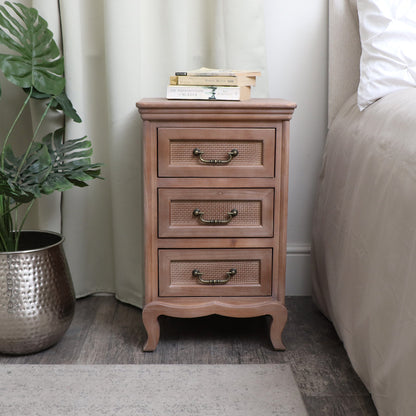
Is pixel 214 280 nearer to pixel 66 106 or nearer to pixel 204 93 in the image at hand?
pixel 204 93

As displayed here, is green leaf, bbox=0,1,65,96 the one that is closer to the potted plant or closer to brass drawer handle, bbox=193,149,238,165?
the potted plant

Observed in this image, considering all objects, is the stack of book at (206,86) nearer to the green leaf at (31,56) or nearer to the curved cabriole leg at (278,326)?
the green leaf at (31,56)

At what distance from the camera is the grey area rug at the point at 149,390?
47.1 inches

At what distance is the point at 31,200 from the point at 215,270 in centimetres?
53

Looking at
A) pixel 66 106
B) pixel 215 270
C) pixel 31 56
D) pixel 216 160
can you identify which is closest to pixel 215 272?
pixel 215 270

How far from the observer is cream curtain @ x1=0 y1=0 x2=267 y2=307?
1.68m

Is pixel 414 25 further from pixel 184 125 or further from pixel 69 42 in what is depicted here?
pixel 69 42

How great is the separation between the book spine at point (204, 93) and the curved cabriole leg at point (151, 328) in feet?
1.94

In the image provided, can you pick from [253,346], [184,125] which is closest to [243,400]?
[253,346]

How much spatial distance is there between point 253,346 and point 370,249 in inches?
20.2

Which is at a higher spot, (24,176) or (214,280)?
(24,176)

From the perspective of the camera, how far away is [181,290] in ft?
4.87

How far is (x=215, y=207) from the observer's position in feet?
4.77

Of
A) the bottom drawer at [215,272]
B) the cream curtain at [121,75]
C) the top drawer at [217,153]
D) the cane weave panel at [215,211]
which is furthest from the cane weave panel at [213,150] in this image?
the cream curtain at [121,75]
